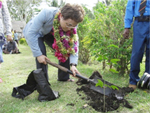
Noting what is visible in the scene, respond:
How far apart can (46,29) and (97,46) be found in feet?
4.70

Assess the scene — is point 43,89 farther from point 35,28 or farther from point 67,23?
point 67,23

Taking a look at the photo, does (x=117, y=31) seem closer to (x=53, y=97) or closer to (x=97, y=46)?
(x=97, y=46)

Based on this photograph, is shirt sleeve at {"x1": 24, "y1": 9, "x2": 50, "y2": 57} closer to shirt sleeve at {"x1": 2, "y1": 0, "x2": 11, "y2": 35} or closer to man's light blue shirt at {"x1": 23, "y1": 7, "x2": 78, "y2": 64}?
man's light blue shirt at {"x1": 23, "y1": 7, "x2": 78, "y2": 64}

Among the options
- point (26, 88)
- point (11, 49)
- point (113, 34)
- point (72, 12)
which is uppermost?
point (72, 12)

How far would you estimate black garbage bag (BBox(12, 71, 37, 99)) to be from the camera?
2.18 metres

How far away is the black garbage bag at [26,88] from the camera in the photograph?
7.17 feet

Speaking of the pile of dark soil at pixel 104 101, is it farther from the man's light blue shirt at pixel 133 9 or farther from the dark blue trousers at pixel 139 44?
the man's light blue shirt at pixel 133 9

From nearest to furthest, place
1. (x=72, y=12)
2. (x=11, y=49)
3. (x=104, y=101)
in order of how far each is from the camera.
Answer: (x=104, y=101) < (x=72, y=12) < (x=11, y=49)

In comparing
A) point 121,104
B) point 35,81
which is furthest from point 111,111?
point 35,81

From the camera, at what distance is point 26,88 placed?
225 cm

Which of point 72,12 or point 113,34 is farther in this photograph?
point 113,34

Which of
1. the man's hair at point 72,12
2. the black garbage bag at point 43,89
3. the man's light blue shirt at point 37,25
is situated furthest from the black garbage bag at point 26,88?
the man's hair at point 72,12

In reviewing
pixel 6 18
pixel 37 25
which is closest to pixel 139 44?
pixel 37 25

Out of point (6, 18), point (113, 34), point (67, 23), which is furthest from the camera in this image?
point (113, 34)
